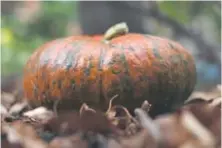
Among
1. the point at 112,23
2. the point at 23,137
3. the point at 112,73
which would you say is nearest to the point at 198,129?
the point at 23,137

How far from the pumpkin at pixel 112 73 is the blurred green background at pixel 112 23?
5.36ft

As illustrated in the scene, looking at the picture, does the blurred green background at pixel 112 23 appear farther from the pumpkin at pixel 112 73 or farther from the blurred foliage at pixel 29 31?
the pumpkin at pixel 112 73

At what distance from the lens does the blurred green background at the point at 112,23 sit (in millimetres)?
3704

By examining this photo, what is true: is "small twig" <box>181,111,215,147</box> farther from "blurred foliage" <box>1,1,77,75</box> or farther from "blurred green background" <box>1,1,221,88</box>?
"blurred foliage" <box>1,1,77,75</box>

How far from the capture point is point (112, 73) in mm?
1579


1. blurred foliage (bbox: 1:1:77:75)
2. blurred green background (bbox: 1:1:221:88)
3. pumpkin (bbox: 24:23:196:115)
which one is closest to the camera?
pumpkin (bbox: 24:23:196:115)

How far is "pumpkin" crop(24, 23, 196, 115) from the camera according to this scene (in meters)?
A: 1.58

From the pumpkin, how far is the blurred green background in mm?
1633

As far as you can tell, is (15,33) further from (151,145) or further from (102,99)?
(151,145)

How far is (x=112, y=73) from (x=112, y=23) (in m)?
2.41

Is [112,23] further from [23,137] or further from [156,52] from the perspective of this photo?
[23,137]

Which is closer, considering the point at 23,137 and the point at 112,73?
the point at 23,137

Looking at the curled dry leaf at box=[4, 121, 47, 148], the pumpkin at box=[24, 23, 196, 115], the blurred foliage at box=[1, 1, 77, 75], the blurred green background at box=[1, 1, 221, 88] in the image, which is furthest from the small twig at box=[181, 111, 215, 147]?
the blurred foliage at box=[1, 1, 77, 75]

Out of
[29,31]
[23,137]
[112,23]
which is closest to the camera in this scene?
[23,137]
